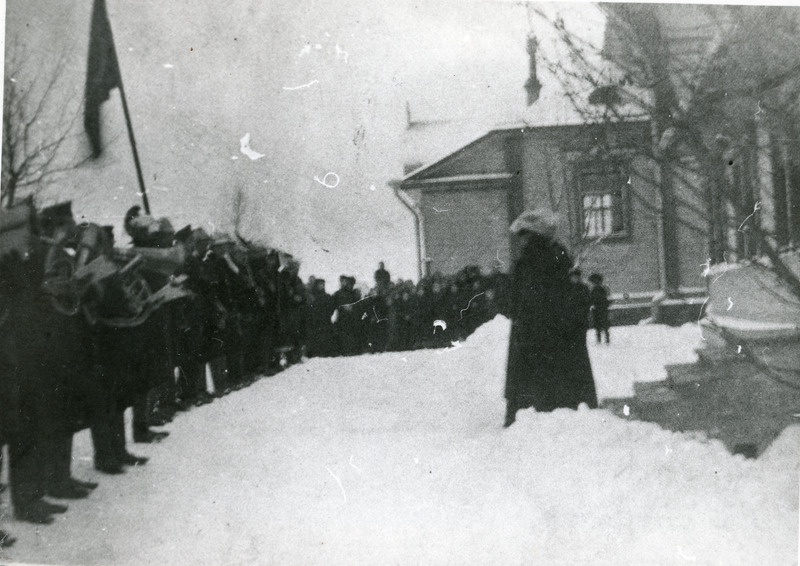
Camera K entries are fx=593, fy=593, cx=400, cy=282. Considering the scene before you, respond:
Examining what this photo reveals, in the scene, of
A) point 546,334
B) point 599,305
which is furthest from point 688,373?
point 546,334

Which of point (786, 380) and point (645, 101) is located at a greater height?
point (645, 101)

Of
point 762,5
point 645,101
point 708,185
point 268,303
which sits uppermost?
point 762,5

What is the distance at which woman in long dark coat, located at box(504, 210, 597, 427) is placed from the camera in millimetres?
2807

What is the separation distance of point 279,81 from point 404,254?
3.38 ft

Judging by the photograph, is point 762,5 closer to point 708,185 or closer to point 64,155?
point 708,185

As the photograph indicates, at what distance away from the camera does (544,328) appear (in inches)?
111

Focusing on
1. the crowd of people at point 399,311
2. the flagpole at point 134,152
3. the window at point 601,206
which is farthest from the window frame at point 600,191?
the flagpole at point 134,152

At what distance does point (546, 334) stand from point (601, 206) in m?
0.66

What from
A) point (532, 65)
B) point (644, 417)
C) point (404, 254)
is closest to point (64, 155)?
point (404, 254)

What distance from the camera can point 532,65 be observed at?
2.80 m

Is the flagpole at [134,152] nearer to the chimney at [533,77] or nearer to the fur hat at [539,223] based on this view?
the fur hat at [539,223]

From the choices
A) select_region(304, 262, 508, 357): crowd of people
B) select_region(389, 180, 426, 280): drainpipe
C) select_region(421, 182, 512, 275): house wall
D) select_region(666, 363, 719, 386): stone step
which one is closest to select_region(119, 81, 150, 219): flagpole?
select_region(304, 262, 508, 357): crowd of people

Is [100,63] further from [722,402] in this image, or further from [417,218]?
[722,402]

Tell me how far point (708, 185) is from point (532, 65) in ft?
3.29
